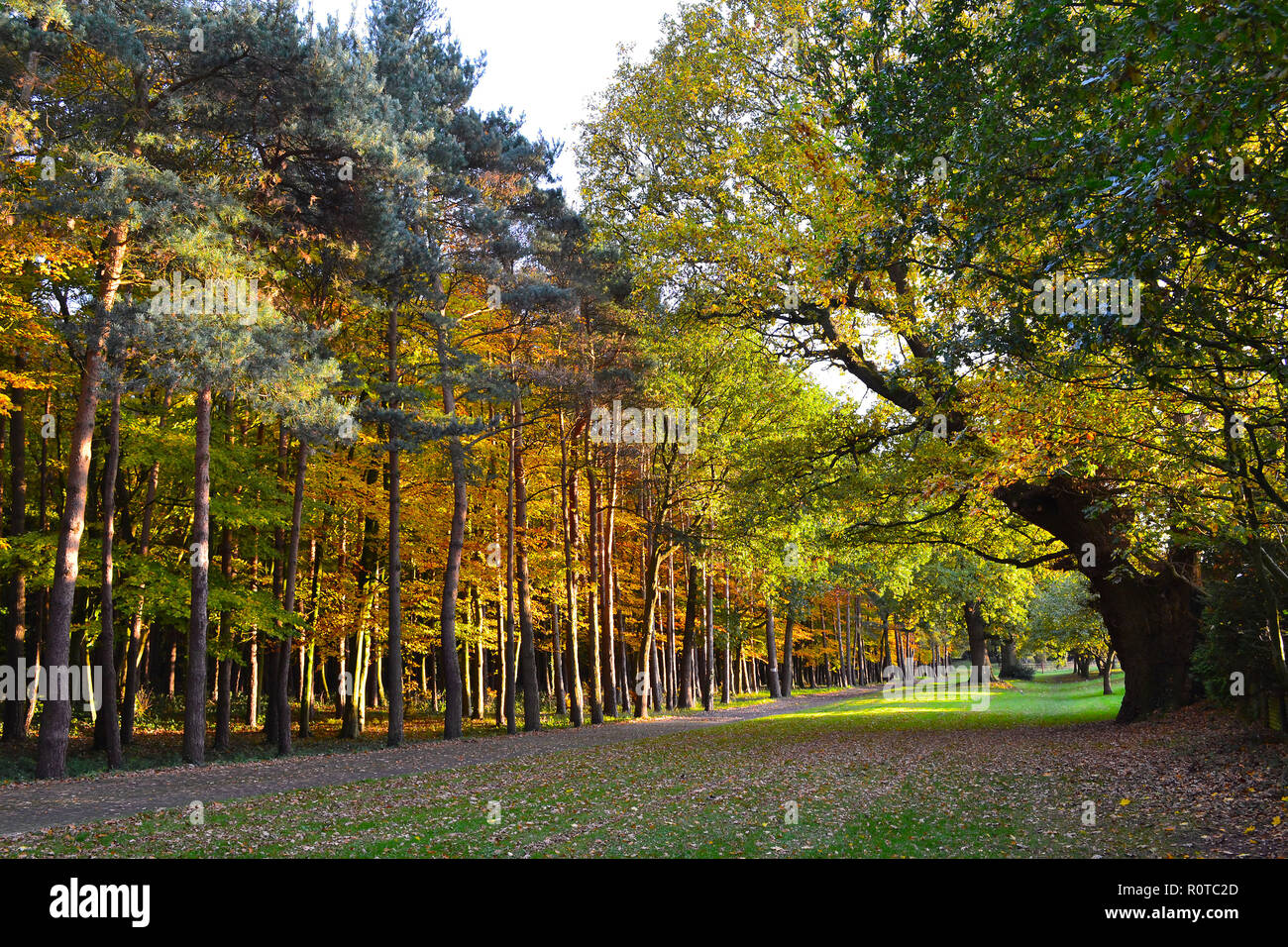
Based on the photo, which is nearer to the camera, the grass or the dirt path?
the dirt path

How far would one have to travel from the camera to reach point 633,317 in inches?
931

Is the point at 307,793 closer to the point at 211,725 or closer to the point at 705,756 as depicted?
the point at 705,756

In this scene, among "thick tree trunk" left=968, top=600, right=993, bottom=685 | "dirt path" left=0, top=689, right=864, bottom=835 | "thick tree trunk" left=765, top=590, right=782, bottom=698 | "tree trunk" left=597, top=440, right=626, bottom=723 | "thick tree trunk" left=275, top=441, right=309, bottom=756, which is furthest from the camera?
"thick tree trunk" left=968, top=600, right=993, bottom=685

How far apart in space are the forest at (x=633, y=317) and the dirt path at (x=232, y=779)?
1.65m

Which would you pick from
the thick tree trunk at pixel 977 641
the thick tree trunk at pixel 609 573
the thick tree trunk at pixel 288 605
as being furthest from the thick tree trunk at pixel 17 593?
the thick tree trunk at pixel 977 641

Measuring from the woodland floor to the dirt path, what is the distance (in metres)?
0.07

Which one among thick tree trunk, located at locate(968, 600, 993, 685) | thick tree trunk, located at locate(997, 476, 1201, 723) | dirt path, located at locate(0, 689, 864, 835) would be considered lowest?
thick tree trunk, located at locate(968, 600, 993, 685)

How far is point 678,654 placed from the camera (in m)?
52.3

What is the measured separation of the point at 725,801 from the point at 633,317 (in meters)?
15.8

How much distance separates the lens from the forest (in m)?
7.55

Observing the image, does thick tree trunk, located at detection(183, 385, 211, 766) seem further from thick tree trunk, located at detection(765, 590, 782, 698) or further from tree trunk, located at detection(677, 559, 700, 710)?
thick tree trunk, located at detection(765, 590, 782, 698)

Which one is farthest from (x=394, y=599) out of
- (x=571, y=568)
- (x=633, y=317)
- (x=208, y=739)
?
(x=633, y=317)

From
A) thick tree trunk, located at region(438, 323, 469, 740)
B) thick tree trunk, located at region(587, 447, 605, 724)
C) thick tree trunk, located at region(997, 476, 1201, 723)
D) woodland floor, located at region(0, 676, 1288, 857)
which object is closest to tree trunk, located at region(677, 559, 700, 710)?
thick tree trunk, located at region(587, 447, 605, 724)

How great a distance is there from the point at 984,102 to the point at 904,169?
148 cm
